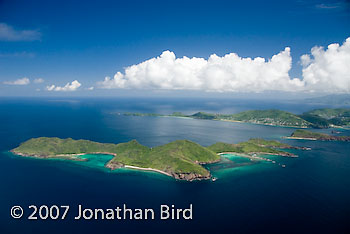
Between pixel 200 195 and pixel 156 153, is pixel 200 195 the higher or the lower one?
the lower one

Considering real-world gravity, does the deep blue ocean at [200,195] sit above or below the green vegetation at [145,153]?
below

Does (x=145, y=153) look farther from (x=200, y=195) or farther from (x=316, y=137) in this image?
(x=316, y=137)

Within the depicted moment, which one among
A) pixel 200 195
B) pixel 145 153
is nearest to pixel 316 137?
pixel 145 153

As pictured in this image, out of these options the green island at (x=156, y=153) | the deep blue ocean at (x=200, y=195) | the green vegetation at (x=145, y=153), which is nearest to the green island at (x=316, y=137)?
the green island at (x=156, y=153)

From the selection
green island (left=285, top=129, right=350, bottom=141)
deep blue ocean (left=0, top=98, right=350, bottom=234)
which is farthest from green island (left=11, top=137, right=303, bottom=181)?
green island (left=285, top=129, right=350, bottom=141)

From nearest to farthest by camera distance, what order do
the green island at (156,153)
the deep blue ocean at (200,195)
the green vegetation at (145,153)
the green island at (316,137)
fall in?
the deep blue ocean at (200,195)
the green vegetation at (145,153)
the green island at (156,153)
the green island at (316,137)

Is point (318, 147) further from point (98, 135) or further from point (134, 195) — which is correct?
point (98, 135)

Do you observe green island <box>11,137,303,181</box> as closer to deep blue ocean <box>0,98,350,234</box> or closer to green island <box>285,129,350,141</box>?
deep blue ocean <box>0,98,350,234</box>

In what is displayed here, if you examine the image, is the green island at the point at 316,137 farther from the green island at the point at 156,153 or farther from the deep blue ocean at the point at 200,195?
the deep blue ocean at the point at 200,195
